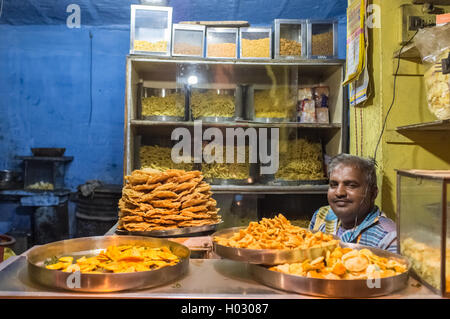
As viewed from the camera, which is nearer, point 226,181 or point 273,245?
point 273,245

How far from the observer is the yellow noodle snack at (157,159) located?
3736 millimetres

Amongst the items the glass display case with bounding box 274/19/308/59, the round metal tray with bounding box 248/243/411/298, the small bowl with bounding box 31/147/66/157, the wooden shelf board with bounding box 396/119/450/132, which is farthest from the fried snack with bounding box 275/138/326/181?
the small bowl with bounding box 31/147/66/157

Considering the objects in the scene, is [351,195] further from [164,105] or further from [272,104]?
[164,105]

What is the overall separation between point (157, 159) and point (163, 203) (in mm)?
1873

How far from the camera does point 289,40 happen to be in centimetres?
371

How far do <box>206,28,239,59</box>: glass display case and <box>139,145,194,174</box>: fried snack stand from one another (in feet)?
3.68

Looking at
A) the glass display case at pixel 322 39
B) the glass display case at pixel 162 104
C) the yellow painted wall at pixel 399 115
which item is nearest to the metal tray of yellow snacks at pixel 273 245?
the yellow painted wall at pixel 399 115

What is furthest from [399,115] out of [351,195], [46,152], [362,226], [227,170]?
[46,152]

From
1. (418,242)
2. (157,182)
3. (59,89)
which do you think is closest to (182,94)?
(157,182)

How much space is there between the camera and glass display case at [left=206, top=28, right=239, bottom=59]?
3.71 m

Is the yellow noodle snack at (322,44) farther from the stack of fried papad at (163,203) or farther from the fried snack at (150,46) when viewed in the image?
the stack of fried papad at (163,203)

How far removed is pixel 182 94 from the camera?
146 inches

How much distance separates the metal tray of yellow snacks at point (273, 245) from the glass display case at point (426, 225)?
241mm

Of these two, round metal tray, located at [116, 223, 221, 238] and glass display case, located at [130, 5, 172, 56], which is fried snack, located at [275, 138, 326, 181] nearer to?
glass display case, located at [130, 5, 172, 56]
